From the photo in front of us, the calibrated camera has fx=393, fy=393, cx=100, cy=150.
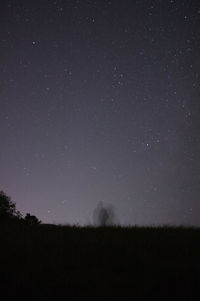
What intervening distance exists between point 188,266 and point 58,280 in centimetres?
305

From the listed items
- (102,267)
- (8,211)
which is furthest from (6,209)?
(102,267)

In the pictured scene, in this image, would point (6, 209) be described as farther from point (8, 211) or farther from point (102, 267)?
point (102, 267)

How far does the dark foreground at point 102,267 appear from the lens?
7.91 meters

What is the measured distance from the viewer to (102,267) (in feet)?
31.1

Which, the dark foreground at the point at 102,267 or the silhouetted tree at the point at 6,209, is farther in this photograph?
the silhouetted tree at the point at 6,209

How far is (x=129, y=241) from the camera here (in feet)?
40.5

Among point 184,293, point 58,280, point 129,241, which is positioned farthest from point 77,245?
point 184,293

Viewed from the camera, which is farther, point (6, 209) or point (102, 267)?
point (6, 209)

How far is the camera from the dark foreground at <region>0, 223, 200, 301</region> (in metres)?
7.91

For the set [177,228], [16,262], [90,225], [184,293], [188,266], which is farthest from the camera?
[90,225]

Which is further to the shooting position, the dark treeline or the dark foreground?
the dark treeline

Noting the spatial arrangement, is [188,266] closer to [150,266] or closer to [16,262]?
[150,266]

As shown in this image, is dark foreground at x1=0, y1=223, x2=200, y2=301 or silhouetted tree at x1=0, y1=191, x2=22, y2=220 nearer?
dark foreground at x1=0, y1=223, x2=200, y2=301

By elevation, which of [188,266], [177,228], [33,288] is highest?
[177,228]
